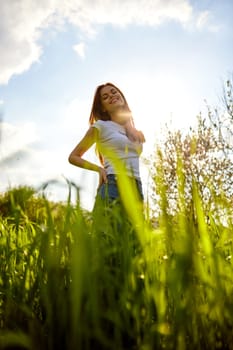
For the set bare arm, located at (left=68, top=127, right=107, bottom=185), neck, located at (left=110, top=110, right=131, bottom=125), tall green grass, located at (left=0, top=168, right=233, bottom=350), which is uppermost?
neck, located at (left=110, top=110, right=131, bottom=125)

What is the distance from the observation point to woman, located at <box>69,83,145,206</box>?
8.81 feet

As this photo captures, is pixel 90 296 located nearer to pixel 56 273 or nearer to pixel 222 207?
pixel 56 273

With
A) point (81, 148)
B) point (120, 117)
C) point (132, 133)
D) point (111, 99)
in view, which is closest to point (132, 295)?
point (81, 148)

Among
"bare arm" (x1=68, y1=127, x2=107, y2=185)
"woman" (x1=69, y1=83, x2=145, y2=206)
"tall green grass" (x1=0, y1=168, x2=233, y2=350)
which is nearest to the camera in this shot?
"tall green grass" (x1=0, y1=168, x2=233, y2=350)

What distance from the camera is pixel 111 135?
297cm

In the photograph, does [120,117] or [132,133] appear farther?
[120,117]

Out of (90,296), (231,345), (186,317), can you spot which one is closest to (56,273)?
(90,296)

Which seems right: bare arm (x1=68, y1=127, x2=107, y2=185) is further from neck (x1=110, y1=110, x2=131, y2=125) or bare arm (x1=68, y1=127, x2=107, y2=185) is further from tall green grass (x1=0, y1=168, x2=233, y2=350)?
tall green grass (x1=0, y1=168, x2=233, y2=350)

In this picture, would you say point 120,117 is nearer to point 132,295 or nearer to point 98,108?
point 98,108

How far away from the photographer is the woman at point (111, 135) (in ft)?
8.81

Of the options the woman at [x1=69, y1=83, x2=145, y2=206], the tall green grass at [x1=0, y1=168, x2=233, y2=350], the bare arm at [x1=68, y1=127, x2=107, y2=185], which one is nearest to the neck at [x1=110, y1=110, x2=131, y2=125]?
the woman at [x1=69, y1=83, x2=145, y2=206]

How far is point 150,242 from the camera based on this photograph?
2.93 ft

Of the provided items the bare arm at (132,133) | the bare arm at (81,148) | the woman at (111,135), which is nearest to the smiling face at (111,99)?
the woman at (111,135)

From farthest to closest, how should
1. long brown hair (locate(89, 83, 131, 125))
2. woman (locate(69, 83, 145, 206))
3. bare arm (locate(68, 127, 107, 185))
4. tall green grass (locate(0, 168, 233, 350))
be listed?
long brown hair (locate(89, 83, 131, 125)) → bare arm (locate(68, 127, 107, 185)) → woman (locate(69, 83, 145, 206)) → tall green grass (locate(0, 168, 233, 350))
